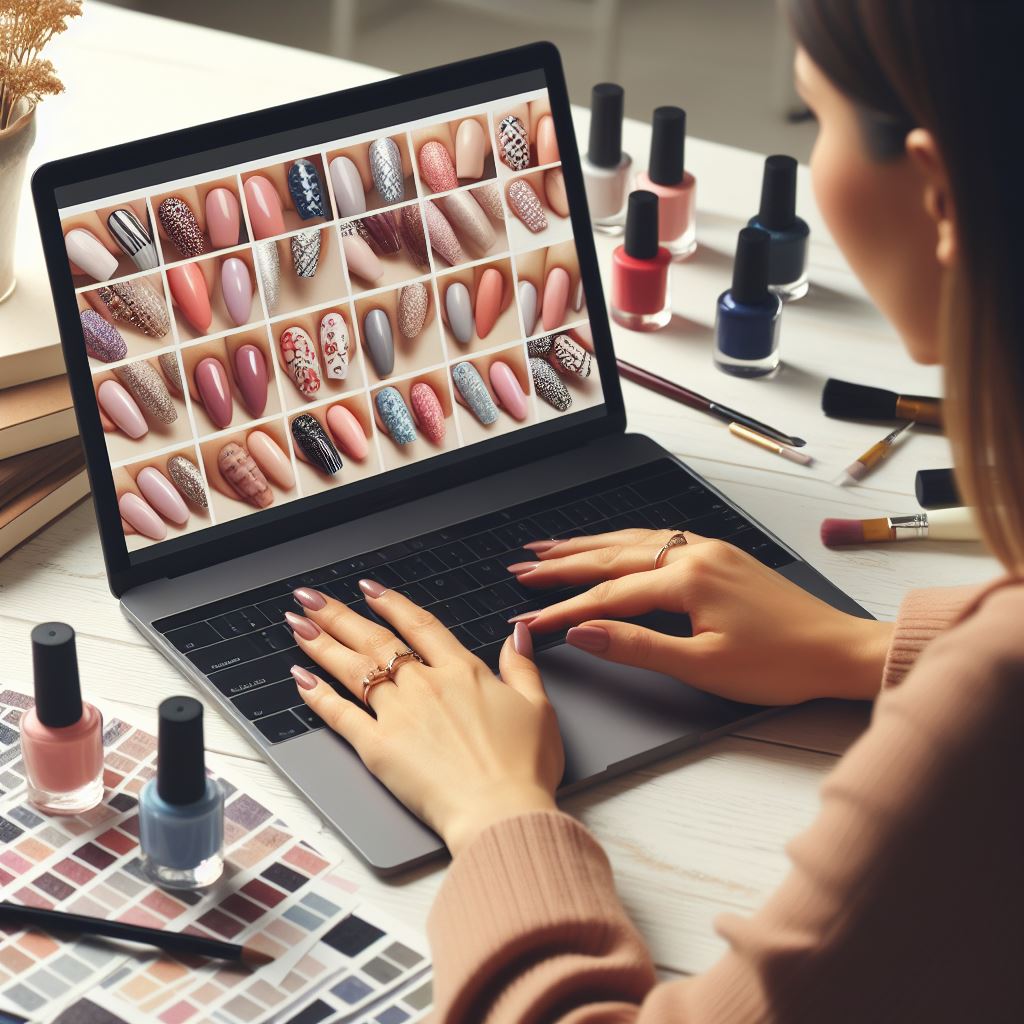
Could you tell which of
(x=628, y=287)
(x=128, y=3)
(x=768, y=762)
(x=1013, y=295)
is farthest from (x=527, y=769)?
(x=128, y=3)

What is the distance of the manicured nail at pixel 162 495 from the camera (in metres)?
0.89

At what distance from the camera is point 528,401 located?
3.33 feet

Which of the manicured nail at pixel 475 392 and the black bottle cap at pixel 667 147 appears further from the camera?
the black bottle cap at pixel 667 147

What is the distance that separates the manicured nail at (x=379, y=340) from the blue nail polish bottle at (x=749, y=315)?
Result: 0.32 m

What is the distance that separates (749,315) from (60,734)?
0.64 meters

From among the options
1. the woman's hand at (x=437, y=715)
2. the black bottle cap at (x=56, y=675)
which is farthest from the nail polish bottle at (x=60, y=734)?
the woman's hand at (x=437, y=715)

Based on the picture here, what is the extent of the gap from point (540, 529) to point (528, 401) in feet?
0.33

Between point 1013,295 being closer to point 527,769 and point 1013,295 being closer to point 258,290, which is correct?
point 527,769

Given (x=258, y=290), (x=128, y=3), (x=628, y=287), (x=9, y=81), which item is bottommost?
(x=128, y=3)

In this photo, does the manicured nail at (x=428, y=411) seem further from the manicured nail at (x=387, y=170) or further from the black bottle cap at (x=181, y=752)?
the black bottle cap at (x=181, y=752)

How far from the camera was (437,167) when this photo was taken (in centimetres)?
97

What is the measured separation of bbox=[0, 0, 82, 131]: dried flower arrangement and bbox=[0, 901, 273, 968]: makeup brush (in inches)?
21.2

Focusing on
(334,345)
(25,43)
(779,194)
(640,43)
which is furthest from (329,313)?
(640,43)

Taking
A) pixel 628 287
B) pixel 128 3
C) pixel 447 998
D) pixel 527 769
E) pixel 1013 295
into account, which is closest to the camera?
pixel 1013 295
